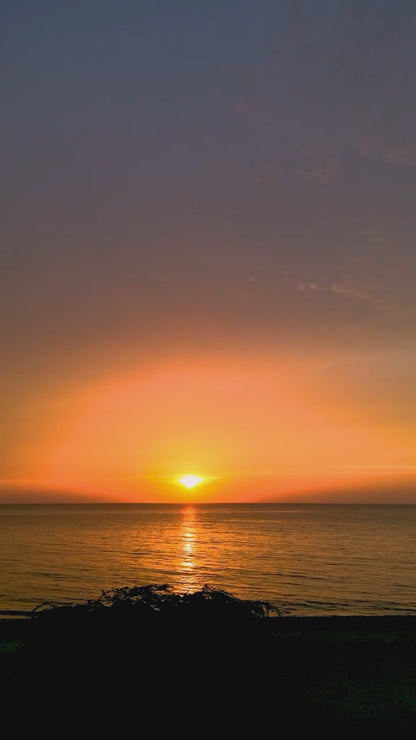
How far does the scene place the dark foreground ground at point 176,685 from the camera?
11.0m

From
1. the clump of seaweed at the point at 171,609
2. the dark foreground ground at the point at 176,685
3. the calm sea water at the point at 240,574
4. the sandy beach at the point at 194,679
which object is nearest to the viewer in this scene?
the dark foreground ground at the point at 176,685

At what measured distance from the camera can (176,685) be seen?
11.3 metres

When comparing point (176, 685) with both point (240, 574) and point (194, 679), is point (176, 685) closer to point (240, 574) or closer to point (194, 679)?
point (194, 679)

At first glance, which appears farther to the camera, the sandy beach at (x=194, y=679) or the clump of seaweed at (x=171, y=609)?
the clump of seaweed at (x=171, y=609)

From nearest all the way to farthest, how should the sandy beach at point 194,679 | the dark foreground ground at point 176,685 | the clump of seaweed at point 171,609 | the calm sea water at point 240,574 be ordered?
the dark foreground ground at point 176,685 → the sandy beach at point 194,679 → the clump of seaweed at point 171,609 → the calm sea water at point 240,574

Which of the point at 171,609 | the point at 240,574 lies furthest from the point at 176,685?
the point at 240,574

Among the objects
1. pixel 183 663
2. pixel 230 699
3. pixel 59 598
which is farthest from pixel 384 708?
pixel 59 598

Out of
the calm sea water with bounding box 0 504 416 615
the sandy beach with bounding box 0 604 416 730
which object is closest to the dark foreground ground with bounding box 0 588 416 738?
the sandy beach with bounding box 0 604 416 730

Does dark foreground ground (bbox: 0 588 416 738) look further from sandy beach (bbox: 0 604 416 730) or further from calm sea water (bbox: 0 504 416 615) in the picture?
calm sea water (bbox: 0 504 416 615)

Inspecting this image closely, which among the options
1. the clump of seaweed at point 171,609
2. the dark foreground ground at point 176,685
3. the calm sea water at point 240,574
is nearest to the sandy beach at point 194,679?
the dark foreground ground at point 176,685

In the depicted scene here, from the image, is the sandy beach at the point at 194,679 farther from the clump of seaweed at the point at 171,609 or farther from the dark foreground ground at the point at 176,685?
the clump of seaweed at the point at 171,609

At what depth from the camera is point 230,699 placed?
11289mm

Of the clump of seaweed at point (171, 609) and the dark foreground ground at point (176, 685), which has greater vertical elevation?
the clump of seaweed at point (171, 609)

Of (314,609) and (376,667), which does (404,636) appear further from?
(314,609)
